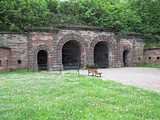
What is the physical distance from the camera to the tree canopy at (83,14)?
85.8 ft

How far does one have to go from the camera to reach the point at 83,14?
3098 cm

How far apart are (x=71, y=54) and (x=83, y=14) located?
3.64 metres

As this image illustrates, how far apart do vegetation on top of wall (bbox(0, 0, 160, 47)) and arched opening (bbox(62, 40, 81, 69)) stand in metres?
1.88

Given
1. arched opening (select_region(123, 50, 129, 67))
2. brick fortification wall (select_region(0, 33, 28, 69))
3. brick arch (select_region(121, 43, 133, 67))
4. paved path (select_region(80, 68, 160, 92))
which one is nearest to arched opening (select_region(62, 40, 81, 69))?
brick arch (select_region(121, 43, 133, 67))

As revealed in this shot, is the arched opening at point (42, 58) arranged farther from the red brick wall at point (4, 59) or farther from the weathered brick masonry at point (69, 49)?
the red brick wall at point (4, 59)

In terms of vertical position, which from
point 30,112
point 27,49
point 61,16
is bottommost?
point 30,112

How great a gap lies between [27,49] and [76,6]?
25.6 feet

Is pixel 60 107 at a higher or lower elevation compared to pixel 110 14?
lower

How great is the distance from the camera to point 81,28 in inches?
1098

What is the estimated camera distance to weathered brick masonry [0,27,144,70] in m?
24.9

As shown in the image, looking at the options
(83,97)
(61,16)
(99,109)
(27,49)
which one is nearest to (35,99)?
(83,97)

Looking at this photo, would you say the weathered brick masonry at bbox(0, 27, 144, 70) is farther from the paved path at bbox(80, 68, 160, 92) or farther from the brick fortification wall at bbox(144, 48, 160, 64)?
the paved path at bbox(80, 68, 160, 92)

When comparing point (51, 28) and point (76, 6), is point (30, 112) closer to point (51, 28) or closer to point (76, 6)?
point (51, 28)

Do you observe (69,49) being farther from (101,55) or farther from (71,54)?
(101,55)
